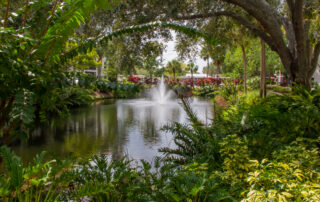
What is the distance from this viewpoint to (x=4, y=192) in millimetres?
1492

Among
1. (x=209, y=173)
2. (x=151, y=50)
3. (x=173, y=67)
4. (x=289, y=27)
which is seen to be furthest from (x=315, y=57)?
(x=173, y=67)

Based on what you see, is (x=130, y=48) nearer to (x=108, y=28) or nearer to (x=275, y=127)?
(x=108, y=28)

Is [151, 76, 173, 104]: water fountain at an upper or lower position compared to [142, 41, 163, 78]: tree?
lower

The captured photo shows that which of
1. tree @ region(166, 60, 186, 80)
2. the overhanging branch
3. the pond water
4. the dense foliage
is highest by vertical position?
tree @ region(166, 60, 186, 80)

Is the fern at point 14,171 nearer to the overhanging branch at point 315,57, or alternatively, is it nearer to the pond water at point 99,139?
the pond water at point 99,139

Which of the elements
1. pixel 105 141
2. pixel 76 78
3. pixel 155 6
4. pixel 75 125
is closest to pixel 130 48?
pixel 155 6

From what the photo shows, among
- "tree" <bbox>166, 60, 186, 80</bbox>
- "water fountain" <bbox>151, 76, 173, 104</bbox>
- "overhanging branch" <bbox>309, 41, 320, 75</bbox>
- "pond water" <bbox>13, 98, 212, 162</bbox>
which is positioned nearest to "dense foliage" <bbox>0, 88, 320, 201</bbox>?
"pond water" <bbox>13, 98, 212, 162</bbox>

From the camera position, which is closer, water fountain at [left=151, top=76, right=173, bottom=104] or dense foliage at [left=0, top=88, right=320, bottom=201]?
dense foliage at [left=0, top=88, right=320, bottom=201]

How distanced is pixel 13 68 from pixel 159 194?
1.53 meters

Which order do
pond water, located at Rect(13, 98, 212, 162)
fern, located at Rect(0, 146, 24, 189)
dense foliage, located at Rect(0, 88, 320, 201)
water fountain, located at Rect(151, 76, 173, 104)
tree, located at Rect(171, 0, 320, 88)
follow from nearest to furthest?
fern, located at Rect(0, 146, 24, 189)
dense foliage, located at Rect(0, 88, 320, 201)
pond water, located at Rect(13, 98, 212, 162)
tree, located at Rect(171, 0, 320, 88)
water fountain, located at Rect(151, 76, 173, 104)

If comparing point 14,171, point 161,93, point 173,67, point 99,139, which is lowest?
point 99,139

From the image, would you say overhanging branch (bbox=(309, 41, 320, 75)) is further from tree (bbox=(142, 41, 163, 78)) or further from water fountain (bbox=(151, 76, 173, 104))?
water fountain (bbox=(151, 76, 173, 104))

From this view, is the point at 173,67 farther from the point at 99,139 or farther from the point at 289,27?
the point at 99,139

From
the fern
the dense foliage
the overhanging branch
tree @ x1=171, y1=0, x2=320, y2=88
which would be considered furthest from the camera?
the overhanging branch
